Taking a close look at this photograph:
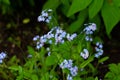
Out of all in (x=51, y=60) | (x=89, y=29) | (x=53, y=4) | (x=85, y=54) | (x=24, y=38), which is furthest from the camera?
(x=24, y=38)

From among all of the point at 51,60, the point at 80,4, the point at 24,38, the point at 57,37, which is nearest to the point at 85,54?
the point at 57,37

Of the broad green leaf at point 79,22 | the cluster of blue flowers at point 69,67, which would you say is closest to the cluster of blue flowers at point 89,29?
the cluster of blue flowers at point 69,67

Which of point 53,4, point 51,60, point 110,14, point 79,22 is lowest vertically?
point 51,60

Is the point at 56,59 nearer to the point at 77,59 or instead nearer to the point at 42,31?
the point at 77,59

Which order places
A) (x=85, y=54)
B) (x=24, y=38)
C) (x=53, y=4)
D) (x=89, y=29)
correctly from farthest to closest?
(x=24, y=38)
(x=53, y=4)
(x=89, y=29)
(x=85, y=54)

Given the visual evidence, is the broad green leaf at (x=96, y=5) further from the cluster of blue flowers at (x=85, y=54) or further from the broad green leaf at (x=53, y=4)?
the broad green leaf at (x=53, y=4)

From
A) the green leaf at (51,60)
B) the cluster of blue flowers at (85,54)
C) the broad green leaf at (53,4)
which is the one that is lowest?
the cluster of blue flowers at (85,54)

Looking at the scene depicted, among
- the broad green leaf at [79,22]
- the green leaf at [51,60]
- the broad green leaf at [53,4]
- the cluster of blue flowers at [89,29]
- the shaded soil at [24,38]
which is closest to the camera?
the cluster of blue flowers at [89,29]

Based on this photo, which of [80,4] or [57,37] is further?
[80,4]

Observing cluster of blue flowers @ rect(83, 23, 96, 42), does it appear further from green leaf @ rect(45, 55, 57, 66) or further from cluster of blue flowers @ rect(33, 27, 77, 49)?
green leaf @ rect(45, 55, 57, 66)

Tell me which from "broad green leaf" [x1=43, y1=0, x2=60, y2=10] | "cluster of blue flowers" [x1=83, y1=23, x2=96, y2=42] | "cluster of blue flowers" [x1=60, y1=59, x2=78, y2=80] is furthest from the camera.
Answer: "broad green leaf" [x1=43, y1=0, x2=60, y2=10]

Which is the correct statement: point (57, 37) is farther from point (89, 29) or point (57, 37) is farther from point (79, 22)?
point (79, 22)

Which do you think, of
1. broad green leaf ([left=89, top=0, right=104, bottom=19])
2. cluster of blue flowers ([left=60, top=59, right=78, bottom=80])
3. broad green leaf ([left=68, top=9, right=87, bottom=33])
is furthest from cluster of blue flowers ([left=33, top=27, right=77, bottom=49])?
broad green leaf ([left=68, top=9, right=87, bottom=33])
